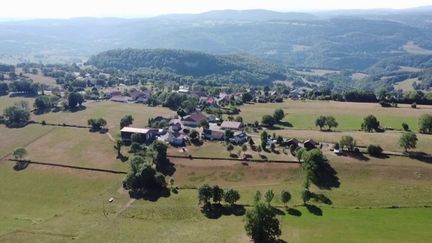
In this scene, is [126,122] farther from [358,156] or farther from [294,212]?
[294,212]

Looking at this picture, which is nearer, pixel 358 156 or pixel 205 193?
pixel 205 193

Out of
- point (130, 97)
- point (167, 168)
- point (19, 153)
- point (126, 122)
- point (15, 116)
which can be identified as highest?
point (126, 122)

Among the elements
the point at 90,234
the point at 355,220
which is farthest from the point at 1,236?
the point at 355,220

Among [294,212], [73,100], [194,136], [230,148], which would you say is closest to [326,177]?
[294,212]

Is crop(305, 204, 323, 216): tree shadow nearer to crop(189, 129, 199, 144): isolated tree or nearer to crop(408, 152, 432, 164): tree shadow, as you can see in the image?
crop(408, 152, 432, 164): tree shadow

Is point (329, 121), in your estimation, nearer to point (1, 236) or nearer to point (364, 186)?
point (364, 186)

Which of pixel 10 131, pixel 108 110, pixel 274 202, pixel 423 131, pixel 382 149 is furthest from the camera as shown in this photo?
pixel 108 110
